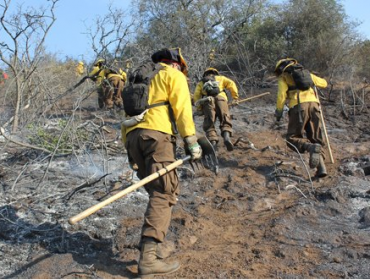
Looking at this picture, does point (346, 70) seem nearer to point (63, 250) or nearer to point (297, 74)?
point (297, 74)

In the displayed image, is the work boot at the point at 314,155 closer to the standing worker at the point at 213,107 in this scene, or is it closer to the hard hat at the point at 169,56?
the standing worker at the point at 213,107

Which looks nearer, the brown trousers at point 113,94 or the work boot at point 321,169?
the work boot at point 321,169

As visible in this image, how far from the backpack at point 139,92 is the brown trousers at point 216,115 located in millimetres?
4041

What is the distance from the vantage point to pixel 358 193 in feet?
17.6

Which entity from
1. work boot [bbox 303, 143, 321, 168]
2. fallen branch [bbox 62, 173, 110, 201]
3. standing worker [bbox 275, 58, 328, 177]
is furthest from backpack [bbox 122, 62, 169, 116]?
standing worker [bbox 275, 58, 328, 177]

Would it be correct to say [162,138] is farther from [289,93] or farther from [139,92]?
[289,93]

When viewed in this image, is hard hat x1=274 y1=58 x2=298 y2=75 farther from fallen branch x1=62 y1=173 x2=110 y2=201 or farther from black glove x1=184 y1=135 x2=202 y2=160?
black glove x1=184 y1=135 x2=202 y2=160

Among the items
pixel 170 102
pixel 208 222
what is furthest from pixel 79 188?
pixel 170 102

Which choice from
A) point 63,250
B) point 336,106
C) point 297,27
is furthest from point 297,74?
point 297,27

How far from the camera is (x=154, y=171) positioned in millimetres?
3688

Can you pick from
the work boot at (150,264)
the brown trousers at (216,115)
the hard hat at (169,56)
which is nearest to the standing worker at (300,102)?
the brown trousers at (216,115)

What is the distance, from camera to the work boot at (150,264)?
3.45 metres

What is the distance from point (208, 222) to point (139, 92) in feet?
5.56

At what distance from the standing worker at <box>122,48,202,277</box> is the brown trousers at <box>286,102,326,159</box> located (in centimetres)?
322
